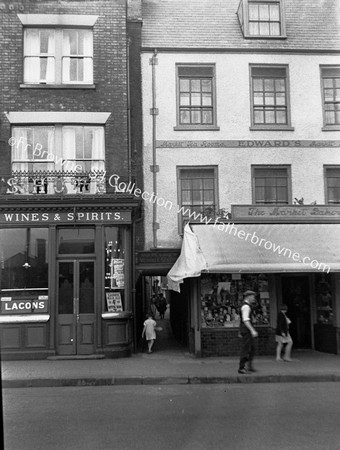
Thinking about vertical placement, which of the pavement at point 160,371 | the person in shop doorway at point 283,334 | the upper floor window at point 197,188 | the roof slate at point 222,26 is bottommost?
the pavement at point 160,371

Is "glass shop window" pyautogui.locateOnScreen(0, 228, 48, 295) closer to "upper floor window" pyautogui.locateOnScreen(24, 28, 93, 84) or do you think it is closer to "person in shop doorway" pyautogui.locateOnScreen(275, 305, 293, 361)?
"upper floor window" pyautogui.locateOnScreen(24, 28, 93, 84)

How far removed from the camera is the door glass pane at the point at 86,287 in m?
13.7

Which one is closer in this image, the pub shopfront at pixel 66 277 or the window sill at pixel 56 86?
the pub shopfront at pixel 66 277

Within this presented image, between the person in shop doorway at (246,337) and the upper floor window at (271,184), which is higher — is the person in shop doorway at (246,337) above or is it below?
below

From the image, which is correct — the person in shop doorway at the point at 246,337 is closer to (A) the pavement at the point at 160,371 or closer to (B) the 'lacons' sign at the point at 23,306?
(A) the pavement at the point at 160,371

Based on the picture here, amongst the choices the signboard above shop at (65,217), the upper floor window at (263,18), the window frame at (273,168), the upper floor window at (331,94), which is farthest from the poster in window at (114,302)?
the upper floor window at (263,18)

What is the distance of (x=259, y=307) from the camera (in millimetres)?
14219

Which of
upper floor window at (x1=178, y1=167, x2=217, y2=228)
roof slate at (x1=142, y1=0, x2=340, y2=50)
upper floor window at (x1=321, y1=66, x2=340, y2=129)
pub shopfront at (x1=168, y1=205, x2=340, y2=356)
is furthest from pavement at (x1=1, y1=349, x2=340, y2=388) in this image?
roof slate at (x1=142, y1=0, x2=340, y2=50)

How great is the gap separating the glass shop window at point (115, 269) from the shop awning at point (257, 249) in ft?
4.71

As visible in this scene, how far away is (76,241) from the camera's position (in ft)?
46.0

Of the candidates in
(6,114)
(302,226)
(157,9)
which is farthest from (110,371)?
(157,9)

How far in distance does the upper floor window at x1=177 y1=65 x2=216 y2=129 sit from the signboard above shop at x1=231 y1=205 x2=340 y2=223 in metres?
3.09

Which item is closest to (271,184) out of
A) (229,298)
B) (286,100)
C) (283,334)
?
(286,100)

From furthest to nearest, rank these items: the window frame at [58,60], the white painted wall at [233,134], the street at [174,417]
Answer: the white painted wall at [233,134], the window frame at [58,60], the street at [174,417]
